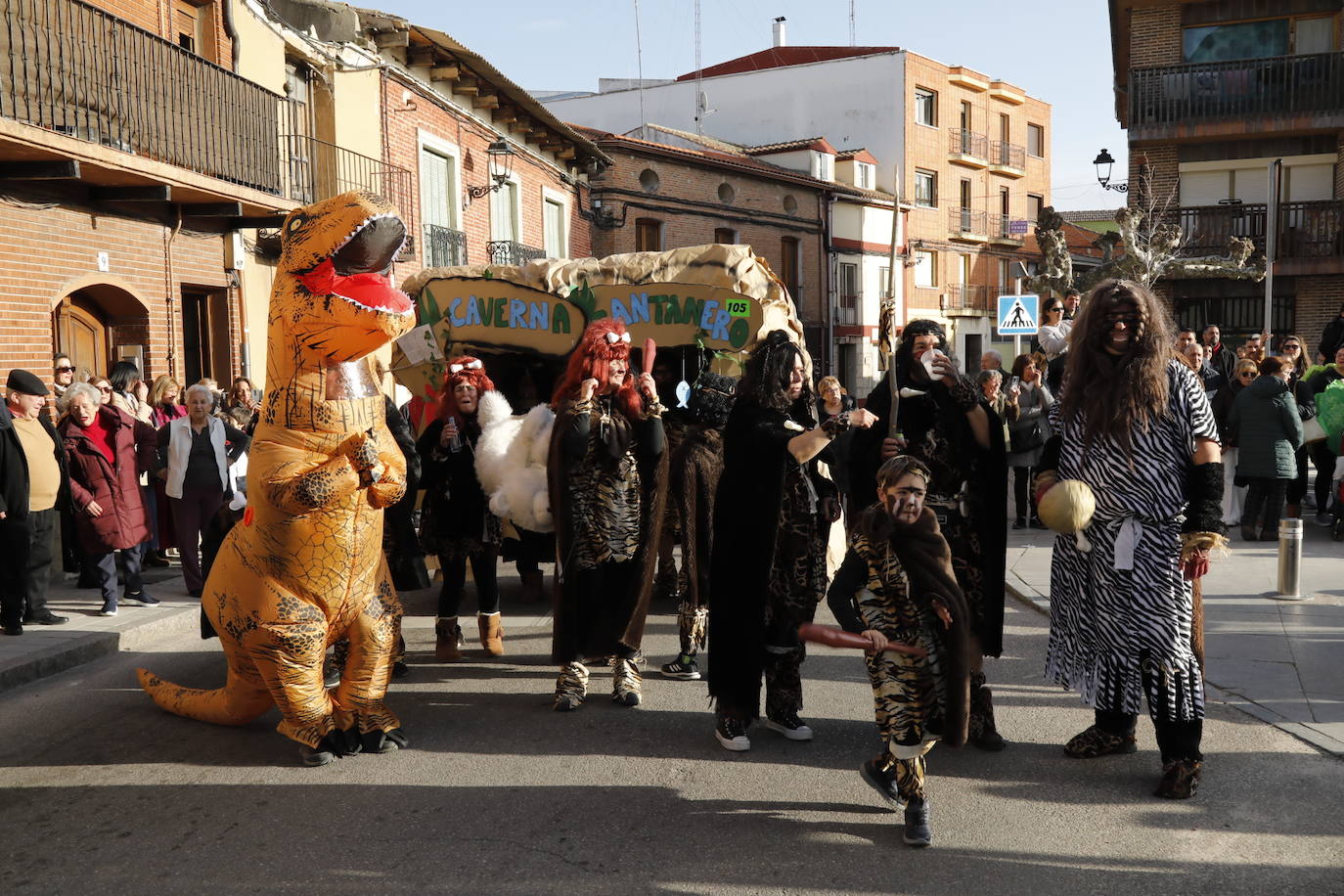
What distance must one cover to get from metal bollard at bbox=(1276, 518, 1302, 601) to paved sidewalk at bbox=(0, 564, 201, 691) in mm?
7387

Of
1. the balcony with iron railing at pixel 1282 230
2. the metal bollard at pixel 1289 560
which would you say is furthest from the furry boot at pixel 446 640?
the balcony with iron railing at pixel 1282 230

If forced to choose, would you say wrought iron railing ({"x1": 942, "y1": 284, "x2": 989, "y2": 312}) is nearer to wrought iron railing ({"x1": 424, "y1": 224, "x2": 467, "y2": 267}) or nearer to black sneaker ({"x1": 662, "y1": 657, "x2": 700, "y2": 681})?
wrought iron railing ({"x1": 424, "y1": 224, "x2": 467, "y2": 267})

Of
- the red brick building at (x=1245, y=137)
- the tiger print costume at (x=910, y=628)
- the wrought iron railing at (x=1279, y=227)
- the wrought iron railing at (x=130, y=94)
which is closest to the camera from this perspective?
the tiger print costume at (x=910, y=628)

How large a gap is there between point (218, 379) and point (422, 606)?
680cm

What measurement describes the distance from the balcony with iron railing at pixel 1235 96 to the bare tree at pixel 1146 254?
1431mm

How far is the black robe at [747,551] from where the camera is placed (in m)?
4.88

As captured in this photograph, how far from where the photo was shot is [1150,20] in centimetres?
2345

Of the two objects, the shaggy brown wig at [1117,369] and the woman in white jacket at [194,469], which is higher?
the shaggy brown wig at [1117,369]

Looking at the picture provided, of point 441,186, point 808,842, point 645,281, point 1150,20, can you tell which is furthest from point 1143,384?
point 1150,20

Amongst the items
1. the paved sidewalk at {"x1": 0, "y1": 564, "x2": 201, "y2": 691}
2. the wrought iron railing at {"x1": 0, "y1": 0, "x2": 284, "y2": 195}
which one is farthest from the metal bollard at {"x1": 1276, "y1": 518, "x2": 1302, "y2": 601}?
the wrought iron railing at {"x1": 0, "y1": 0, "x2": 284, "y2": 195}

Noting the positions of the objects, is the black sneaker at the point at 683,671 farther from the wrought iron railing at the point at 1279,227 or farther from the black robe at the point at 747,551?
the wrought iron railing at the point at 1279,227

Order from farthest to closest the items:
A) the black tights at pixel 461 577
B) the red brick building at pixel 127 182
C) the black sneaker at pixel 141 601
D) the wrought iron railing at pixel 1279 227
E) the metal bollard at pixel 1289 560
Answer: the wrought iron railing at pixel 1279 227 < the red brick building at pixel 127 182 < the black sneaker at pixel 141 601 < the metal bollard at pixel 1289 560 < the black tights at pixel 461 577

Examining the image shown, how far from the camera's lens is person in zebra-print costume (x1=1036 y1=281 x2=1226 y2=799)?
14.0ft

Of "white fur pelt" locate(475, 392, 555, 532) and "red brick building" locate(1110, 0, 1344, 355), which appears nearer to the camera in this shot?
"white fur pelt" locate(475, 392, 555, 532)
